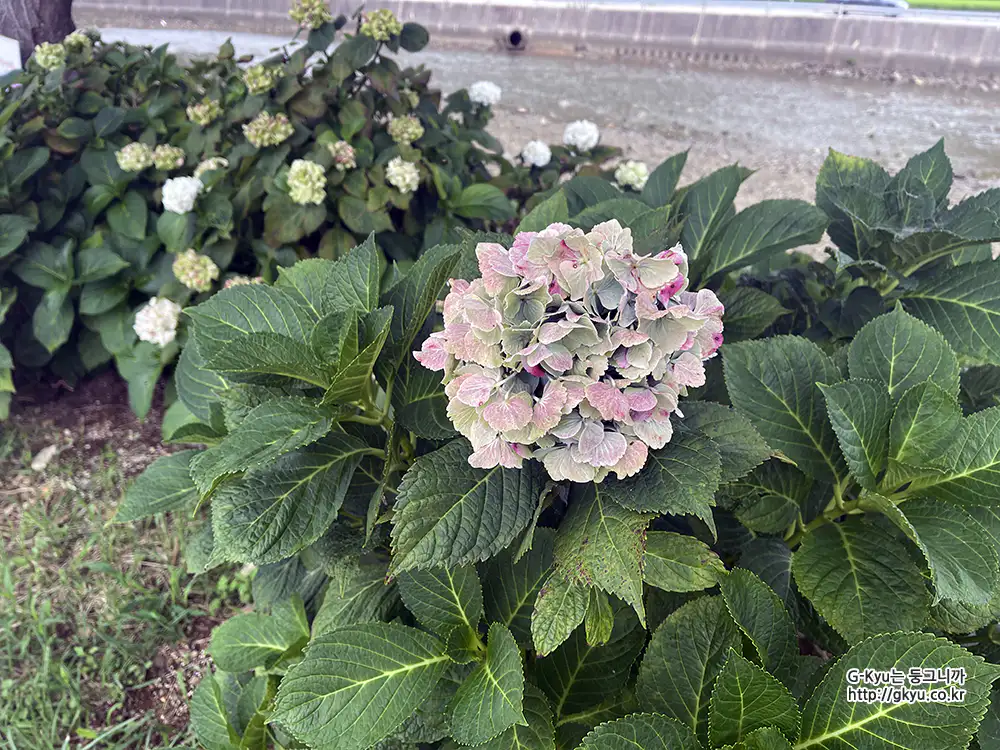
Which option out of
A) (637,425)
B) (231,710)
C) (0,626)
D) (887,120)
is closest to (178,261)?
(0,626)

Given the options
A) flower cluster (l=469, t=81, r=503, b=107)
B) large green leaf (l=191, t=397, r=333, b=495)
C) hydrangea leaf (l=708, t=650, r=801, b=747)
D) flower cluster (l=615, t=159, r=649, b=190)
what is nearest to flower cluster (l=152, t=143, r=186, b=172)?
flower cluster (l=469, t=81, r=503, b=107)

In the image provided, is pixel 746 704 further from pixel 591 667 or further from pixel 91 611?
pixel 91 611

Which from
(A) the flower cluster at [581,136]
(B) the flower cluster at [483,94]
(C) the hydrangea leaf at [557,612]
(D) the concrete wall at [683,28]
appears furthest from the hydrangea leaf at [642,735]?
(D) the concrete wall at [683,28]

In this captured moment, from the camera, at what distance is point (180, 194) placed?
226 cm

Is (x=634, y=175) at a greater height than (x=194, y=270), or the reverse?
(x=634, y=175)

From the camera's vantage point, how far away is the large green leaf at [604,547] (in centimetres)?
80

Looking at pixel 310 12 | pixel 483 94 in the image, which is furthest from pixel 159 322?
pixel 483 94

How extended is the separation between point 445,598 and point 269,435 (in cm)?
34

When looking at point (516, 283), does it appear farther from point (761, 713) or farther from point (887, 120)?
point (887, 120)

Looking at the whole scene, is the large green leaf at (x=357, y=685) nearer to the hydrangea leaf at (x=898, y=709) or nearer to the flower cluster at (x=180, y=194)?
the hydrangea leaf at (x=898, y=709)

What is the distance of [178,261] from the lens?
2229mm

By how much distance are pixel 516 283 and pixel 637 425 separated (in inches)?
8.8

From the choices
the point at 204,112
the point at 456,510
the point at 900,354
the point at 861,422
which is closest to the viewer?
the point at 456,510

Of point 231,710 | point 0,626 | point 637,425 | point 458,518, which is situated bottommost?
point 0,626
